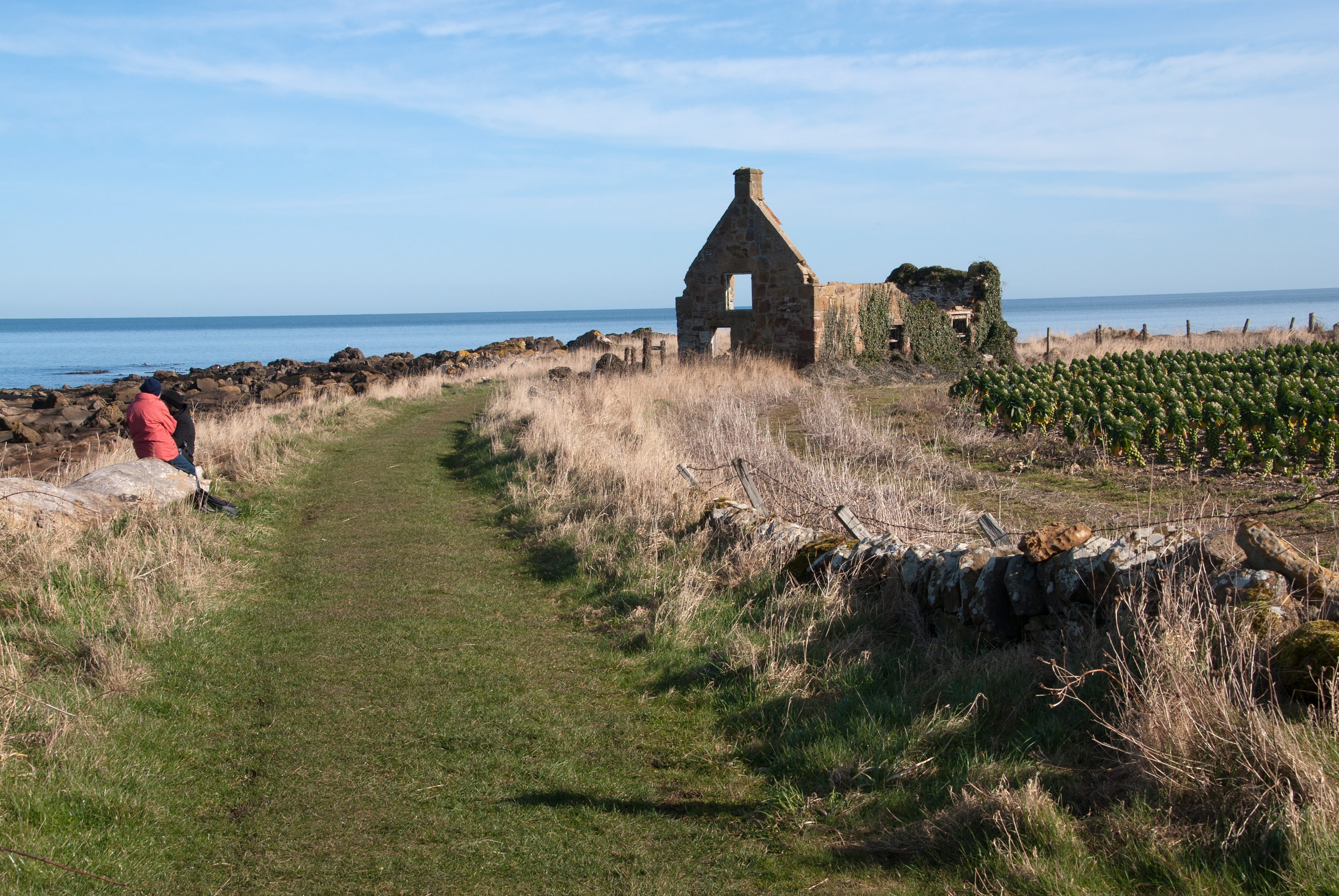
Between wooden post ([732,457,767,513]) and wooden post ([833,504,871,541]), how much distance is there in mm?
1367

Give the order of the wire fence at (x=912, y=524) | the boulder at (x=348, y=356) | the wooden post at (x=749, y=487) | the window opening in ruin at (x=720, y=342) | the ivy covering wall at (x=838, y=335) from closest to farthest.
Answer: the wire fence at (x=912, y=524)
the wooden post at (x=749, y=487)
the ivy covering wall at (x=838, y=335)
the window opening in ruin at (x=720, y=342)
the boulder at (x=348, y=356)

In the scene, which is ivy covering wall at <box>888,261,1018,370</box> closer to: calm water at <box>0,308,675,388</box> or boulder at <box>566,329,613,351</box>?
boulder at <box>566,329,613,351</box>

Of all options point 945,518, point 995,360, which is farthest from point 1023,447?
point 995,360

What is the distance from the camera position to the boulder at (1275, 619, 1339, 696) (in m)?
3.62

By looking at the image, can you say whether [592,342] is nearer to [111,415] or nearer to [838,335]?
[838,335]

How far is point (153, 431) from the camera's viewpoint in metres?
10.8

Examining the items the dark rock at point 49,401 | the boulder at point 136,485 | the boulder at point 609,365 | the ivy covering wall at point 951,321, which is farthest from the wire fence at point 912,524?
the dark rock at point 49,401

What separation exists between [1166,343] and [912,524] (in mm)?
33164

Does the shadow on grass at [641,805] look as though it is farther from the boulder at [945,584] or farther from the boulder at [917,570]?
the boulder at [917,570]

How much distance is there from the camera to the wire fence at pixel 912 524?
619 centimetres

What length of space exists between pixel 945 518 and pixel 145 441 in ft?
31.2

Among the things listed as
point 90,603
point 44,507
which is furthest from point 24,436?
point 90,603

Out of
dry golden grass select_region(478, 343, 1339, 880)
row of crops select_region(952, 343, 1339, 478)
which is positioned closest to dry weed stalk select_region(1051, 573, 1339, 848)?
dry golden grass select_region(478, 343, 1339, 880)

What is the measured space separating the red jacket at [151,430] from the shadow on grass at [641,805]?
8637mm
